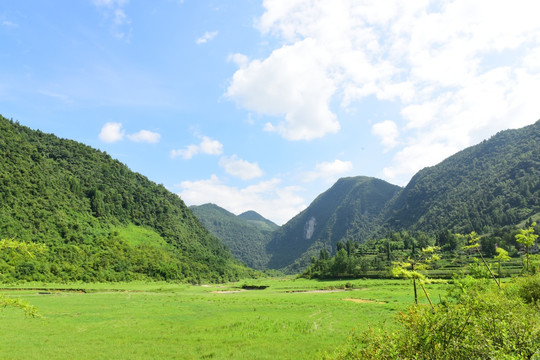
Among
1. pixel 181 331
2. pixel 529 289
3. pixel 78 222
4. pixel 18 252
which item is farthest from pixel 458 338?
pixel 78 222

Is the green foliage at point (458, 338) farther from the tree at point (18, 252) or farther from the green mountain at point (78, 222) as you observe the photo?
the green mountain at point (78, 222)

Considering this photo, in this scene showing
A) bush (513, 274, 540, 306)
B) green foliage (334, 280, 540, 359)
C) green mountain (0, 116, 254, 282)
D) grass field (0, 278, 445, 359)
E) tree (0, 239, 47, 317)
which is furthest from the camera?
green mountain (0, 116, 254, 282)

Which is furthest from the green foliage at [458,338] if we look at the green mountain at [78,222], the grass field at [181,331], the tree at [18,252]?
the green mountain at [78,222]

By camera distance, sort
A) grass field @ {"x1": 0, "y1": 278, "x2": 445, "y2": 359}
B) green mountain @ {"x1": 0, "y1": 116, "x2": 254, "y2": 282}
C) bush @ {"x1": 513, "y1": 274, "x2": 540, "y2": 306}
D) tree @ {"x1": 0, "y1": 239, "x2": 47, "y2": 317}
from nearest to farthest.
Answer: tree @ {"x1": 0, "y1": 239, "x2": 47, "y2": 317} < bush @ {"x1": 513, "y1": 274, "x2": 540, "y2": 306} < grass field @ {"x1": 0, "y1": 278, "x2": 445, "y2": 359} < green mountain @ {"x1": 0, "y1": 116, "x2": 254, "y2": 282}

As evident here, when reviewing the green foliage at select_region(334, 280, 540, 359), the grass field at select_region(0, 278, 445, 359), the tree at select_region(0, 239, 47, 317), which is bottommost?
the grass field at select_region(0, 278, 445, 359)

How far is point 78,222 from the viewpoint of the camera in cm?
12975

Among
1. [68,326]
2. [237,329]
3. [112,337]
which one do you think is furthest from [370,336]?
[68,326]

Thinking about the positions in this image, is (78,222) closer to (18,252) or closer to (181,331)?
(181,331)

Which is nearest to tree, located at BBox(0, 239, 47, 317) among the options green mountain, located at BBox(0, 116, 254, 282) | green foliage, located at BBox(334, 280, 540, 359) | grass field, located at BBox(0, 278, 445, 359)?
green foliage, located at BBox(334, 280, 540, 359)

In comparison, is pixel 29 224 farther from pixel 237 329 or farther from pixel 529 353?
pixel 529 353

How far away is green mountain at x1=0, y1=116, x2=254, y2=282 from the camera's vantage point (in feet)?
319

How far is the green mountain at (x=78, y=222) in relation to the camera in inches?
3834

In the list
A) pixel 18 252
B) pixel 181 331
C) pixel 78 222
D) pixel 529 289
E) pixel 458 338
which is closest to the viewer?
pixel 458 338

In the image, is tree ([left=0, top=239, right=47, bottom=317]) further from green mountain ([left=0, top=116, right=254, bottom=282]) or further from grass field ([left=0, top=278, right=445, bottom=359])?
green mountain ([left=0, top=116, right=254, bottom=282])
